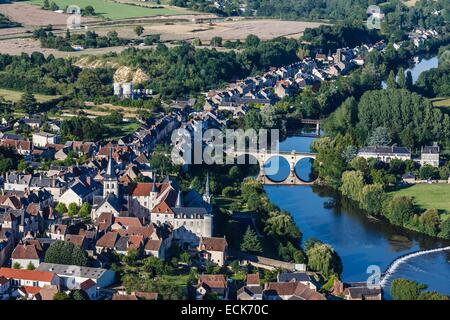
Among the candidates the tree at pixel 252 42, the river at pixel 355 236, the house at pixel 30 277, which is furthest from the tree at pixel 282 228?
the tree at pixel 252 42

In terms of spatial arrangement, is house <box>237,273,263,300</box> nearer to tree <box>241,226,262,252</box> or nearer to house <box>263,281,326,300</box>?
house <box>263,281,326,300</box>

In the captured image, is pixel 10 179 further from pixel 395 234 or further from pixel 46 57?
pixel 46 57

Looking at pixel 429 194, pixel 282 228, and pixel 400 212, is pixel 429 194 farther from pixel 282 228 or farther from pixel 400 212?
pixel 282 228

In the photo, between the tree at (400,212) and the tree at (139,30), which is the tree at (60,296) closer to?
the tree at (400,212)

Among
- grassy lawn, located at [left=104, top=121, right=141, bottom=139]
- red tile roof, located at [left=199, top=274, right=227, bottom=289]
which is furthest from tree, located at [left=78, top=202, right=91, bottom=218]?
grassy lawn, located at [left=104, top=121, right=141, bottom=139]
